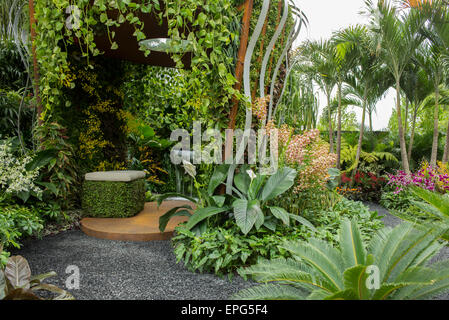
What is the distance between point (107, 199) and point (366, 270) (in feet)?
11.5

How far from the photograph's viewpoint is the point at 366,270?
1.43m

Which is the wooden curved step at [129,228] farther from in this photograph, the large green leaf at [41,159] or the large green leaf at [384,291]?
the large green leaf at [384,291]

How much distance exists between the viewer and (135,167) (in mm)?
6344

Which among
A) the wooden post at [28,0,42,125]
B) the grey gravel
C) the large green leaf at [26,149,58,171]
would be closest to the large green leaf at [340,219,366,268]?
the grey gravel

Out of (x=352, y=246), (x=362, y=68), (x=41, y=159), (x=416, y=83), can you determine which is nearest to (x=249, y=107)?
(x=352, y=246)

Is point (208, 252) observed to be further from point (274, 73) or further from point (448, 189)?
point (448, 189)

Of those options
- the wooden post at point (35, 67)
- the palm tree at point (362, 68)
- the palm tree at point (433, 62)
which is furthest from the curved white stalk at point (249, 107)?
the palm tree at point (433, 62)

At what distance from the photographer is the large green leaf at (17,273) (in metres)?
1.78

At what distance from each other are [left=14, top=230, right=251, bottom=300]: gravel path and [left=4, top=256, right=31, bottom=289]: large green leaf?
0.44m

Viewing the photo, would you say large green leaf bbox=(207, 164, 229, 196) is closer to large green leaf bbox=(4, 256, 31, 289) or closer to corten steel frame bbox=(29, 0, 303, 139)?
corten steel frame bbox=(29, 0, 303, 139)

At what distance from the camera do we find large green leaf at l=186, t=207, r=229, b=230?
2734 mm

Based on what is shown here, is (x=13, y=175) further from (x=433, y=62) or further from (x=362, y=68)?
(x=433, y=62)
